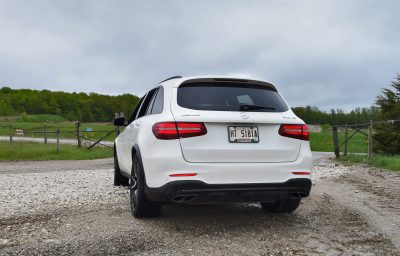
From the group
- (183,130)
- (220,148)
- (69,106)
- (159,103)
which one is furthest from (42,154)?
(69,106)

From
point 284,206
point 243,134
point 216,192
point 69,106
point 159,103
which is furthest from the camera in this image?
point 69,106

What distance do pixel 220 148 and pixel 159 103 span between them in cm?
116

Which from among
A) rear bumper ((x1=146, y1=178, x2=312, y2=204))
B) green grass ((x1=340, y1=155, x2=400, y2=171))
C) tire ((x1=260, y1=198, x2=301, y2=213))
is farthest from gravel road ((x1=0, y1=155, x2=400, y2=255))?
green grass ((x1=340, y1=155, x2=400, y2=171))

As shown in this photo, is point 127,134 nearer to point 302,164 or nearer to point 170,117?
point 170,117

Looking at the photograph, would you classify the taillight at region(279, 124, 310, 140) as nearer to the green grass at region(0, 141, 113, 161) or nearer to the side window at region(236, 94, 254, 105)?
the side window at region(236, 94, 254, 105)

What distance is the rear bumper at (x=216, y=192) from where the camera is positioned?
4.36 m

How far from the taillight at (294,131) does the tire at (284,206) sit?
1.00 m

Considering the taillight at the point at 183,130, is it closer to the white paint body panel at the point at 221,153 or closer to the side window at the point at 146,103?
the white paint body panel at the point at 221,153

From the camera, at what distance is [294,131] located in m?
4.83

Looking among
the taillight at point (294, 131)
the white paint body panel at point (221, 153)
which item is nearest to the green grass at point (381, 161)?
the taillight at point (294, 131)

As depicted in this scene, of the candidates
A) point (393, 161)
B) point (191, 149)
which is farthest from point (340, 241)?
point (393, 161)

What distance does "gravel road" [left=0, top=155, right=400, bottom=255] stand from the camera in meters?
4.06

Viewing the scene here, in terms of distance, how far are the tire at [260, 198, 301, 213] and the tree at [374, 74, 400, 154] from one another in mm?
23856

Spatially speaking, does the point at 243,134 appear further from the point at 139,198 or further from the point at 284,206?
the point at 284,206
